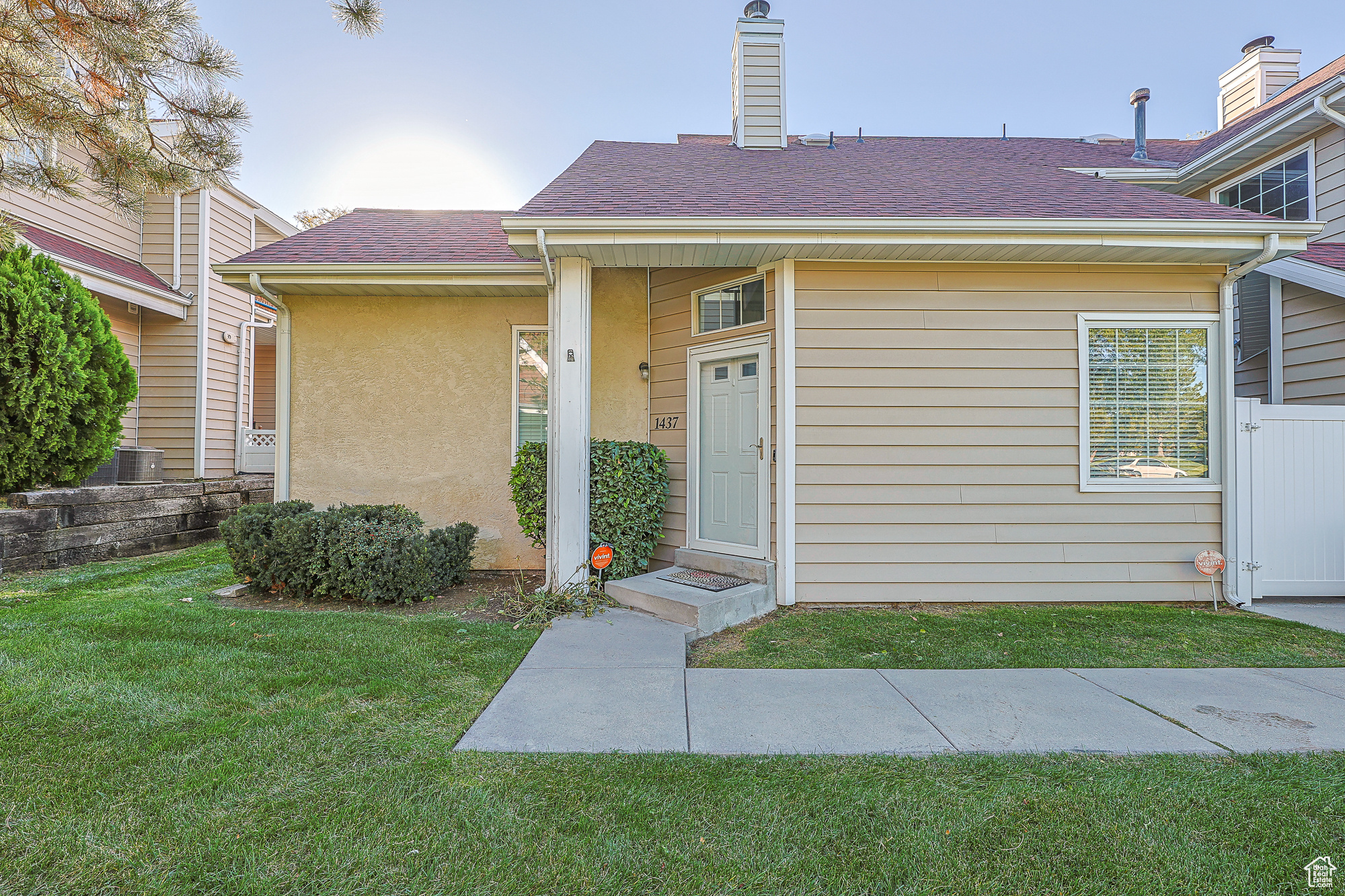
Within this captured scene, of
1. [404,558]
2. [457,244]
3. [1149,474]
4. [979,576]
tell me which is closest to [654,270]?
[457,244]

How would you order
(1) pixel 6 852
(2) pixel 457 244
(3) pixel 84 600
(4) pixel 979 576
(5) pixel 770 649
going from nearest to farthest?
(1) pixel 6 852 < (5) pixel 770 649 < (3) pixel 84 600 < (4) pixel 979 576 < (2) pixel 457 244

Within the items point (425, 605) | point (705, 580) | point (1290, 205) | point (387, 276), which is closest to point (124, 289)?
point (387, 276)

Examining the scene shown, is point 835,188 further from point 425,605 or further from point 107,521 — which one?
point 107,521

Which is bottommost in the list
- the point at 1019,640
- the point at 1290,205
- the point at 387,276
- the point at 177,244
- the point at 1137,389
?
the point at 1019,640

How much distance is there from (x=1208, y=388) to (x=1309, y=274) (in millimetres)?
1839

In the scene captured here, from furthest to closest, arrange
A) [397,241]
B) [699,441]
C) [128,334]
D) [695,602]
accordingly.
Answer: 1. [128,334]
2. [397,241]
3. [699,441]
4. [695,602]

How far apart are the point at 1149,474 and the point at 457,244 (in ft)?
22.1

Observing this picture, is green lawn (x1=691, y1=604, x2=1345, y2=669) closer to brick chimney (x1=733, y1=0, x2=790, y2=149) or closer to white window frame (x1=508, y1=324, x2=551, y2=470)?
white window frame (x1=508, y1=324, x2=551, y2=470)

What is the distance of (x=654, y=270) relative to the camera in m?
5.85

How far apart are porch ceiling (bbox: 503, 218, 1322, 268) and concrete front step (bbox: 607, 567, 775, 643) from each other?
2.67m

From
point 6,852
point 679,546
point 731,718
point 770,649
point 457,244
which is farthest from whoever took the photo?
point 457,244

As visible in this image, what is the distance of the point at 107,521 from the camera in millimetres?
6348

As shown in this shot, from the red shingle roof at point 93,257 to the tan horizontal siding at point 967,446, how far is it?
8967 millimetres

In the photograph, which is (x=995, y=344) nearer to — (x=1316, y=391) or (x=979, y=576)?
(x=979, y=576)
